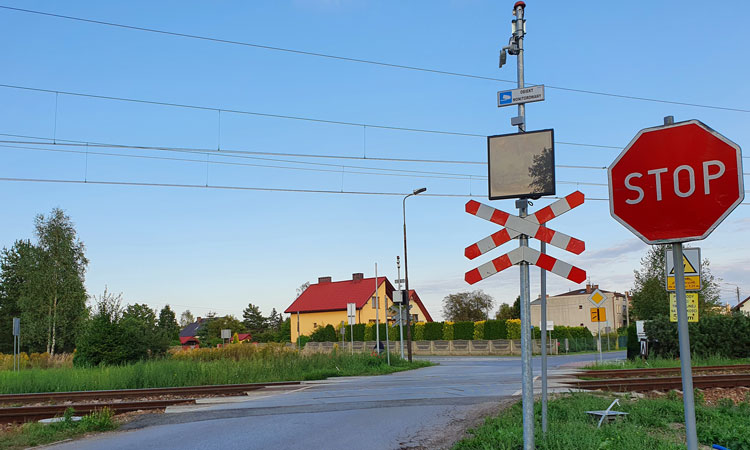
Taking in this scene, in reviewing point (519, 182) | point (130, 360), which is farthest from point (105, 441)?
point (130, 360)

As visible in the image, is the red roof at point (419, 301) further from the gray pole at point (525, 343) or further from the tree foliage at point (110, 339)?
the gray pole at point (525, 343)

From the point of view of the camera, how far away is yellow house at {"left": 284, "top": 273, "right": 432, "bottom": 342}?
2768 inches

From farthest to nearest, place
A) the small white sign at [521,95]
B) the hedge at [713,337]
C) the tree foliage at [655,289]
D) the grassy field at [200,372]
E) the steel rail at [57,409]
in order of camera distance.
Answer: the tree foliage at [655,289]
the hedge at [713,337]
the grassy field at [200,372]
the steel rail at [57,409]
the small white sign at [521,95]

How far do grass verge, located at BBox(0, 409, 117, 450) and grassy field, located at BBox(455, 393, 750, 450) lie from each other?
22.8ft

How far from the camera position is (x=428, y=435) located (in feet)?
31.6

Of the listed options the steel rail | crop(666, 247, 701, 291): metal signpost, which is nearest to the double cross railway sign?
crop(666, 247, 701, 291): metal signpost

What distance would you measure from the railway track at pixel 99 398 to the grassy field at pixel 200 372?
6.22 feet

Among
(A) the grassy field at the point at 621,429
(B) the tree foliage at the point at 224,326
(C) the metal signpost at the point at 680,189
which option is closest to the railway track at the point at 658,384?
(A) the grassy field at the point at 621,429

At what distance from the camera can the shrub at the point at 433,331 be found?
57.7 metres

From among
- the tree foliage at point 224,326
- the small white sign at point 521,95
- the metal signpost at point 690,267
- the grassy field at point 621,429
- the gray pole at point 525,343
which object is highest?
the small white sign at point 521,95

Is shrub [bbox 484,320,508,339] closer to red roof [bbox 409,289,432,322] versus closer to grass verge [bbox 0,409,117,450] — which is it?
red roof [bbox 409,289,432,322]

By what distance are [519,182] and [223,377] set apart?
1702 cm

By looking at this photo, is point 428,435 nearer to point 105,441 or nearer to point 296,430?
point 296,430

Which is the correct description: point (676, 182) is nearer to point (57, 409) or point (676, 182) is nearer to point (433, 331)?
point (57, 409)
